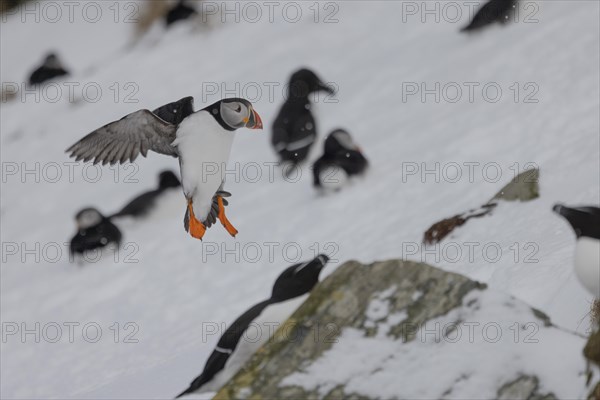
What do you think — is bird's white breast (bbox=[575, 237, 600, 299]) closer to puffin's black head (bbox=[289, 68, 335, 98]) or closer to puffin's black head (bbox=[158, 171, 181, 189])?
puffin's black head (bbox=[289, 68, 335, 98])

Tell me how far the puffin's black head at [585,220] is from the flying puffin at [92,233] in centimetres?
749

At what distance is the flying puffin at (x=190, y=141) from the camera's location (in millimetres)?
5648

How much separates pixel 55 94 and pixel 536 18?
358 inches

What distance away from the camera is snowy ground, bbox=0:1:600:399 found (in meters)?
7.64

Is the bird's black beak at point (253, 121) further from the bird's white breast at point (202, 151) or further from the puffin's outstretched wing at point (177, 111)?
the puffin's outstretched wing at point (177, 111)

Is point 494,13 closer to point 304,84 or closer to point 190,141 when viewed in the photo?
point 304,84

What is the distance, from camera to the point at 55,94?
19266 millimetres

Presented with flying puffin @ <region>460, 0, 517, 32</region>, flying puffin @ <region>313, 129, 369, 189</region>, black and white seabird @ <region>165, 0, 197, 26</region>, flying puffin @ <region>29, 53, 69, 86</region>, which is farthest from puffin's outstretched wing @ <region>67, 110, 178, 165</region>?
flying puffin @ <region>29, 53, 69, 86</region>

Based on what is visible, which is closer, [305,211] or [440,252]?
[440,252]

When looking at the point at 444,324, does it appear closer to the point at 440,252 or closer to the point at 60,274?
the point at 440,252

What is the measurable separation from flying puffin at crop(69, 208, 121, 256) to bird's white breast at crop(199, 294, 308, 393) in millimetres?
6506

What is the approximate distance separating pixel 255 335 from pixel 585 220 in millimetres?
1572

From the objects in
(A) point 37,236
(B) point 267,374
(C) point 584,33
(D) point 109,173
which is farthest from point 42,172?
(B) point 267,374

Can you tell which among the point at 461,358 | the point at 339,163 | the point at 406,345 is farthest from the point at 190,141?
the point at 339,163
